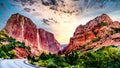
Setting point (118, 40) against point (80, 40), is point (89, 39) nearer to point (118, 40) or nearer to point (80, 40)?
point (80, 40)

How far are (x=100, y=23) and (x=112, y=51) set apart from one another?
3903 inches

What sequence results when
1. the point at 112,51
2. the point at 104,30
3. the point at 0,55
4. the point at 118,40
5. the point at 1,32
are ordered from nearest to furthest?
the point at 112,51
the point at 118,40
the point at 0,55
the point at 104,30
the point at 1,32

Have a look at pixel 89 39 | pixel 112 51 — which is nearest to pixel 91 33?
pixel 89 39

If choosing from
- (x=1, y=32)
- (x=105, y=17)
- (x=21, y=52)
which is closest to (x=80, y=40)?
(x=105, y=17)

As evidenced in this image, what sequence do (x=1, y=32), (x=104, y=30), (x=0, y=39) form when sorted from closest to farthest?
(x=104, y=30) → (x=0, y=39) → (x=1, y=32)

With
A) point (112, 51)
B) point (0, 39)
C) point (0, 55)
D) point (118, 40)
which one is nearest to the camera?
point (112, 51)

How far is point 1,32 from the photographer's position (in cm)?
17762

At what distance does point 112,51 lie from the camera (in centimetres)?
5403

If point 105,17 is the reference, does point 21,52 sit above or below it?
below

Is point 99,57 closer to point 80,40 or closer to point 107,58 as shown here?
point 107,58

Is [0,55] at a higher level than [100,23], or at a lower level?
lower

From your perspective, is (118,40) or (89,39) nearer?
(118,40)

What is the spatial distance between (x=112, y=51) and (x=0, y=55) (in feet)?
232

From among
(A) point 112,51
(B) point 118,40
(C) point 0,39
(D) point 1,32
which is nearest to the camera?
(A) point 112,51
